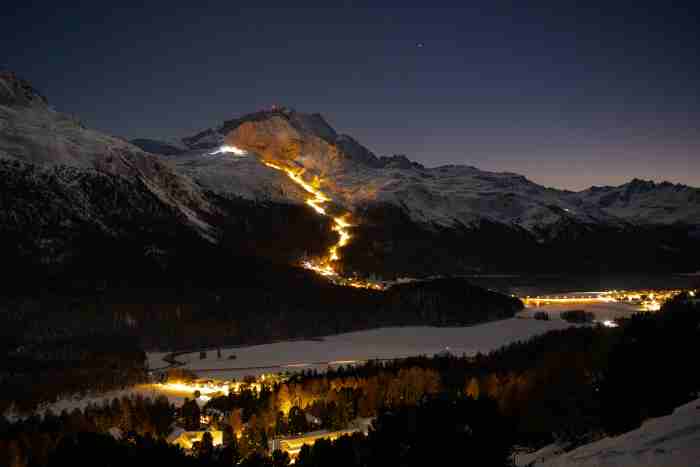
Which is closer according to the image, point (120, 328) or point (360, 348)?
point (360, 348)

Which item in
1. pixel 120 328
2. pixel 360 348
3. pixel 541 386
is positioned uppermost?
pixel 120 328

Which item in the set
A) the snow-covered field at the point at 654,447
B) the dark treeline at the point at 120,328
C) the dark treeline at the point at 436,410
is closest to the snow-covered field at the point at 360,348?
the dark treeline at the point at 120,328

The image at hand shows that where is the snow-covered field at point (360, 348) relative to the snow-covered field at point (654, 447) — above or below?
below

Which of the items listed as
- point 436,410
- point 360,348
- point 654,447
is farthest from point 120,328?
point 654,447

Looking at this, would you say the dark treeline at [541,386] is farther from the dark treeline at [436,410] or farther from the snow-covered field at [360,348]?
the snow-covered field at [360,348]

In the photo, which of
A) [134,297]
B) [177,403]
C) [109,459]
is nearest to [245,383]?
[177,403]

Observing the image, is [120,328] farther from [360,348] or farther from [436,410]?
[436,410]
